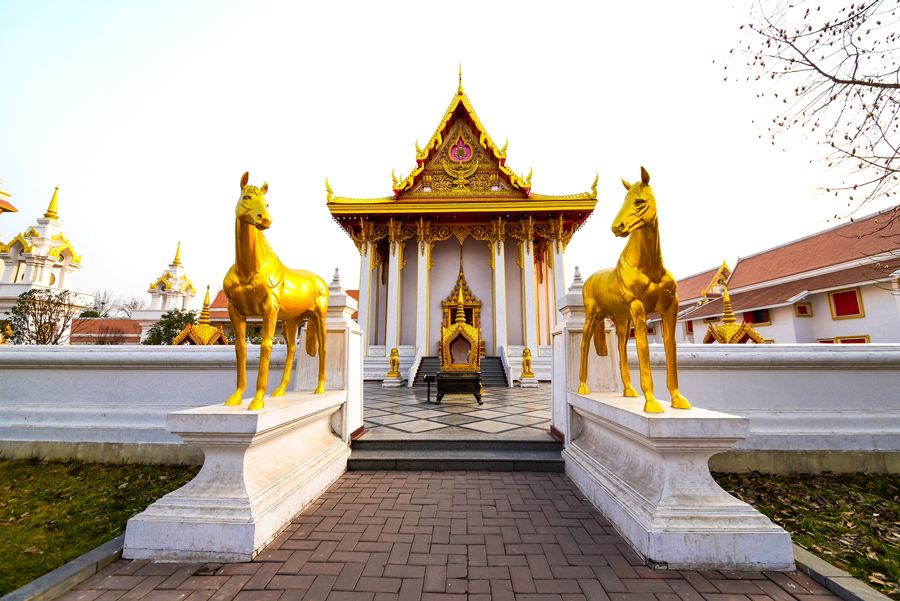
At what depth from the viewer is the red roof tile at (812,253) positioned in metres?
14.0

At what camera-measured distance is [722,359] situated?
3.80 metres

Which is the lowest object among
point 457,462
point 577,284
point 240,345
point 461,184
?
point 457,462

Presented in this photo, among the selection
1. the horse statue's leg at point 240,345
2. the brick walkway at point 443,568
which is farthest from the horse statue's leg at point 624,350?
the horse statue's leg at point 240,345

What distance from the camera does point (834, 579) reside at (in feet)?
6.24

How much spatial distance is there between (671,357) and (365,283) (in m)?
11.6

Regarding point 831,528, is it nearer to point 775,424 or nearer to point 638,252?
point 775,424

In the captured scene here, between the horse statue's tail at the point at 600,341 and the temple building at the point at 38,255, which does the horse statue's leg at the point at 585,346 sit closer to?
the horse statue's tail at the point at 600,341

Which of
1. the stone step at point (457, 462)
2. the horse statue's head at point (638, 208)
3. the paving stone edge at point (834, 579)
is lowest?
the paving stone edge at point (834, 579)

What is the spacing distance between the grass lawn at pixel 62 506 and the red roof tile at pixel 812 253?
1930cm

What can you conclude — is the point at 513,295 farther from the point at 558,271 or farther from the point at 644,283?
the point at 644,283

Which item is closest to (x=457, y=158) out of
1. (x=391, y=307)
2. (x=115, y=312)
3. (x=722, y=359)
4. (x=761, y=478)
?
(x=391, y=307)

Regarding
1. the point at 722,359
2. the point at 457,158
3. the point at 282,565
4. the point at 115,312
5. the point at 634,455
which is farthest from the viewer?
the point at 115,312

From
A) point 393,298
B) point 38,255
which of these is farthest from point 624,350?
point 38,255

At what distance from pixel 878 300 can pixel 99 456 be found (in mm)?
21272
